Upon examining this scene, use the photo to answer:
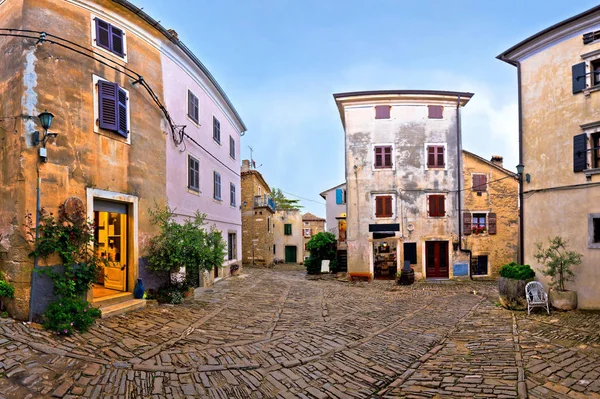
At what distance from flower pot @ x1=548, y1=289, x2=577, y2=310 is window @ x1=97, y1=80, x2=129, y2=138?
14285mm

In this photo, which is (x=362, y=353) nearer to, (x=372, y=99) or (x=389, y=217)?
(x=389, y=217)

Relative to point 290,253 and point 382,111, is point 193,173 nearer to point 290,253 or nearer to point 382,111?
point 382,111

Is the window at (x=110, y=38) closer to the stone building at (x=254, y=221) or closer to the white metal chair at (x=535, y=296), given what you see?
the white metal chair at (x=535, y=296)

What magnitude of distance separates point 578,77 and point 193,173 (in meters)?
14.6

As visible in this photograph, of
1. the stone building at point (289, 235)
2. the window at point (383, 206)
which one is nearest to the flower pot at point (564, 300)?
the window at point (383, 206)

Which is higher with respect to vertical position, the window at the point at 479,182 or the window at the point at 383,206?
the window at the point at 479,182

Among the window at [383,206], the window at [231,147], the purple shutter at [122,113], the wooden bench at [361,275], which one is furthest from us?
the window at [383,206]

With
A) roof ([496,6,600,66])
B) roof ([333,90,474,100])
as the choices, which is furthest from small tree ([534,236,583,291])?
roof ([333,90,474,100])

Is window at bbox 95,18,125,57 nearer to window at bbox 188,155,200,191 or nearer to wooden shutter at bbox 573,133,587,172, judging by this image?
window at bbox 188,155,200,191

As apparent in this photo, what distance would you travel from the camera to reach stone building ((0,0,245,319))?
787 centimetres

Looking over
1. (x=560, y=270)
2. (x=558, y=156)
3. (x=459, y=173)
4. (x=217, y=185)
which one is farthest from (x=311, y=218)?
(x=560, y=270)

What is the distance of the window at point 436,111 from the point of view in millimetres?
21375

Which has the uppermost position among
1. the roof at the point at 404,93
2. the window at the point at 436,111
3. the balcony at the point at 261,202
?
the roof at the point at 404,93

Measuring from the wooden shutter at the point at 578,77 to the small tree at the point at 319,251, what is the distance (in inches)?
638
